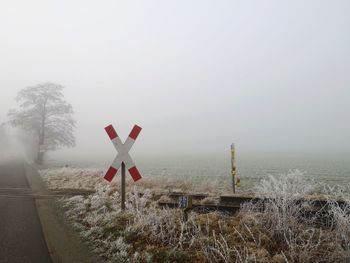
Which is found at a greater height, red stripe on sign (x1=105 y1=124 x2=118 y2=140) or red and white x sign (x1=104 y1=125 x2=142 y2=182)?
red stripe on sign (x1=105 y1=124 x2=118 y2=140)

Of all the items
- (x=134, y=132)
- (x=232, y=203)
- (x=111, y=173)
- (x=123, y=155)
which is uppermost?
(x=134, y=132)

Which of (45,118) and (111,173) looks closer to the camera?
(111,173)

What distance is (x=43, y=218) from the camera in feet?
21.8

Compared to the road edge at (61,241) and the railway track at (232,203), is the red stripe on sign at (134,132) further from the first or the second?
the road edge at (61,241)

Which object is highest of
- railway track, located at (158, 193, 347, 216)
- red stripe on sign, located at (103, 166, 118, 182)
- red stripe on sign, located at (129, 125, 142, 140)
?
red stripe on sign, located at (129, 125, 142, 140)

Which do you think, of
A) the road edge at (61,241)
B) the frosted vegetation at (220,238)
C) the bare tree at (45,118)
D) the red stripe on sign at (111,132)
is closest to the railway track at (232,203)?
the frosted vegetation at (220,238)

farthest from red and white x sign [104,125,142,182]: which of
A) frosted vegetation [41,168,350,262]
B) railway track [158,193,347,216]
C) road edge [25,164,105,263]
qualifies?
road edge [25,164,105,263]

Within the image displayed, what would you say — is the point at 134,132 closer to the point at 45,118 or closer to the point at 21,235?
the point at 21,235

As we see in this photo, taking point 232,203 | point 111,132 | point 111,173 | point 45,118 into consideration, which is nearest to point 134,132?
point 111,132

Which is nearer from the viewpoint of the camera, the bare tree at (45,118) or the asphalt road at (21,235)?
the asphalt road at (21,235)

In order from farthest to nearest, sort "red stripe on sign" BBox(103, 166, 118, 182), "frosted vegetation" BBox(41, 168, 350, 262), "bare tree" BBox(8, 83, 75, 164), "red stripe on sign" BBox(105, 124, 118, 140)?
"bare tree" BBox(8, 83, 75, 164) → "red stripe on sign" BBox(105, 124, 118, 140) → "red stripe on sign" BBox(103, 166, 118, 182) → "frosted vegetation" BBox(41, 168, 350, 262)

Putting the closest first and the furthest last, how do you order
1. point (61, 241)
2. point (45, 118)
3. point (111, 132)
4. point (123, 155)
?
point (61, 241), point (123, 155), point (111, 132), point (45, 118)

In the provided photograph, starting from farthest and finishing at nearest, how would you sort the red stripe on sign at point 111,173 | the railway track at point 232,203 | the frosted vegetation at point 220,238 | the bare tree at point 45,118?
the bare tree at point 45,118 → the railway track at point 232,203 → the red stripe on sign at point 111,173 → the frosted vegetation at point 220,238

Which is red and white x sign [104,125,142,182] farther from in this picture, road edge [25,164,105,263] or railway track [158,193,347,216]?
road edge [25,164,105,263]
